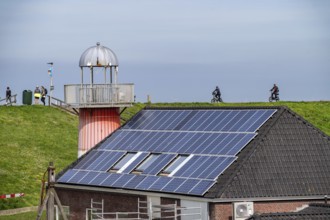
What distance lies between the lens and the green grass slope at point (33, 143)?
78819mm

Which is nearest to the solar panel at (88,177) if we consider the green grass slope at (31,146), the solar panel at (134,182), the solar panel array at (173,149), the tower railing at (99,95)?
the solar panel array at (173,149)

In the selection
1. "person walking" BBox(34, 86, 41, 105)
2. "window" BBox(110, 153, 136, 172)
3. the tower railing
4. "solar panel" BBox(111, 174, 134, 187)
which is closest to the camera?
"solar panel" BBox(111, 174, 134, 187)

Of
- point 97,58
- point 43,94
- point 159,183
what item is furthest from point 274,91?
point 159,183

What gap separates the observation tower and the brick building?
12.1ft

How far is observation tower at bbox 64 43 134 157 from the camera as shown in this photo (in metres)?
62.8

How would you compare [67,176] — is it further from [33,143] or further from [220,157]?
[33,143]

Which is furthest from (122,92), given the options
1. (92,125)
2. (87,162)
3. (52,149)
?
(52,149)

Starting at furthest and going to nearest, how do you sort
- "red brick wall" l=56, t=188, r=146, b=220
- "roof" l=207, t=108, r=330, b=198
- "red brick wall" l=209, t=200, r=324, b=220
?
"red brick wall" l=56, t=188, r=146, b=220, "roof" l=207, t=108, r=330, b=198, "red brick wall" l=209, t=200, r=324, b=220

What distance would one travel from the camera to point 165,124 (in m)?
57.8

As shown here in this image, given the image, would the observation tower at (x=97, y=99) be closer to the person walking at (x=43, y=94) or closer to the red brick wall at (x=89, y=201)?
the red brick wall at (x=89, y=201)

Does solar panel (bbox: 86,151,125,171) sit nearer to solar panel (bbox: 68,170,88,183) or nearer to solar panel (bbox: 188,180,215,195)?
solar panel (bbox: 68,170,88,183)

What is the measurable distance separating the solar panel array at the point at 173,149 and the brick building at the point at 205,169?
0.19 ft

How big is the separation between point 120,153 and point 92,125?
20.6ft

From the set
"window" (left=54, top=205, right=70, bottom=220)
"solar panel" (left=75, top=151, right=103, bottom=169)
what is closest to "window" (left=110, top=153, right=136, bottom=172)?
"solar panel" (left=75, top=151, right=103, bottom=169)
